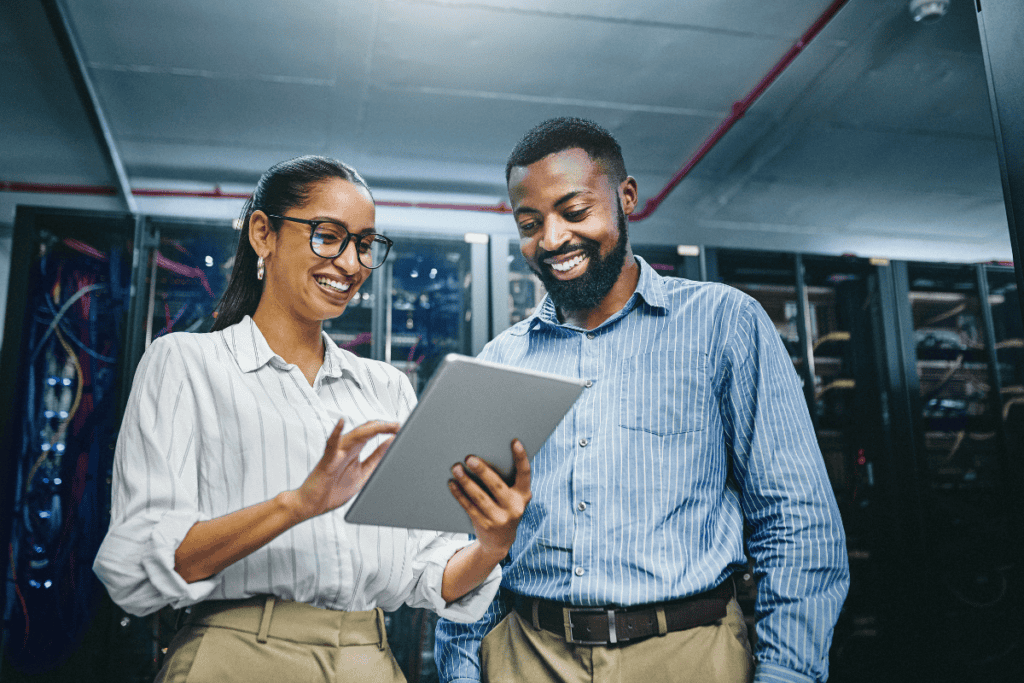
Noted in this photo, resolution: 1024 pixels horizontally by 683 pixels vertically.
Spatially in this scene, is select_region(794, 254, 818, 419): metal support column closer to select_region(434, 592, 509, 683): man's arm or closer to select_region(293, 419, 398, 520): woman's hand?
select_region(434, 592, 509, 683): man's arm

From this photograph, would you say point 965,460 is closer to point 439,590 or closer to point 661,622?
point 661,622

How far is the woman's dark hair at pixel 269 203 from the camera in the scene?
1.12 m

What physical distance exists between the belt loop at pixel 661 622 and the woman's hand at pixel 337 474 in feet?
1.86

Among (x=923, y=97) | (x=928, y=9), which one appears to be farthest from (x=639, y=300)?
(x=923, y=97)

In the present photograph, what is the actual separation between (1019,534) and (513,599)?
338 centimetres

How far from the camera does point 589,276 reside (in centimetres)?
137

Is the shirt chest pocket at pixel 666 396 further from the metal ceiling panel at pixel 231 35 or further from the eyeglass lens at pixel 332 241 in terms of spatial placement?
the metal ceiling panel at pixel 231 35

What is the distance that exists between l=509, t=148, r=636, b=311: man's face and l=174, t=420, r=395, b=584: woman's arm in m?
0.62

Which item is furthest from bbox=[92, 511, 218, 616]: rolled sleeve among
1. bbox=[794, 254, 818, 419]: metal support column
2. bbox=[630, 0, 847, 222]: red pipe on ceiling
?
bbox=[794, 254, 818, 419]: metal support column

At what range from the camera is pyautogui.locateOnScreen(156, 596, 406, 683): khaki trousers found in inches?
35.6

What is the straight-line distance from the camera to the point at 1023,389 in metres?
3.59

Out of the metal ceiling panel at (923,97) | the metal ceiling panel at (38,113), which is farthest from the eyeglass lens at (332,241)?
the metal ceiling panel at (923,97)

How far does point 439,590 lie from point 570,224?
74cm

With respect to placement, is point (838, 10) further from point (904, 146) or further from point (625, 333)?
point (625, 333)
